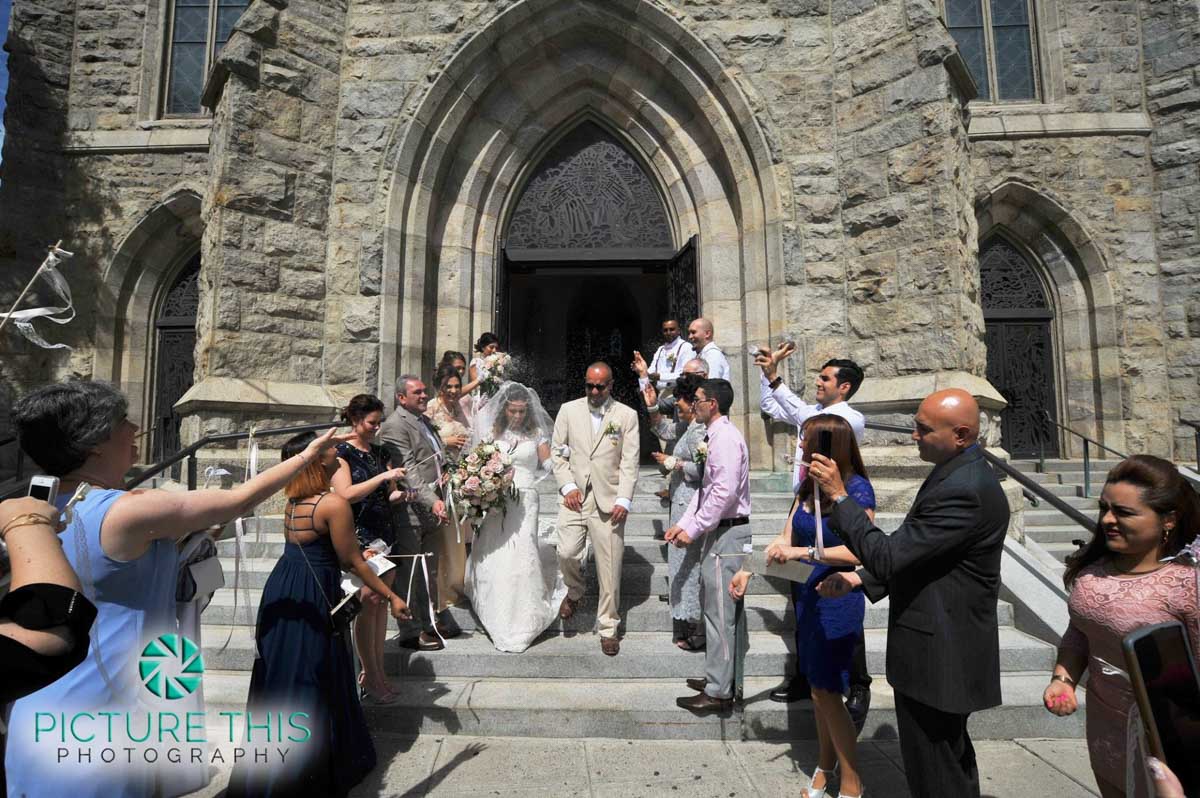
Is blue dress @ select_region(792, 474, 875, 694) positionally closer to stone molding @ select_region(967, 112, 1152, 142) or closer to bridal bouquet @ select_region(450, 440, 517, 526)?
bridal bouquet @ select_region(450, 440, 517, 526)

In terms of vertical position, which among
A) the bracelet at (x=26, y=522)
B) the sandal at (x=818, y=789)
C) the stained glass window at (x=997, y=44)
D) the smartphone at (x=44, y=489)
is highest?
the stained glass window at (x=997, y=44)

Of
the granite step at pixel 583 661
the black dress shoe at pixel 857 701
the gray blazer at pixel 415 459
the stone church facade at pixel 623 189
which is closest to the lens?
the black dress shoe at pixel 857 701

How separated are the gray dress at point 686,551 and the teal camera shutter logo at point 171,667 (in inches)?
112

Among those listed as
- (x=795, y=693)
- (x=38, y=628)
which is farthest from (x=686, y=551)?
(x=38, y=628)

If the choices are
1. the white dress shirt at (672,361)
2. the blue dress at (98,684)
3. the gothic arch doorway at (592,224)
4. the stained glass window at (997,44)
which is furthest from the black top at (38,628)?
the stained glass window at (997,44)

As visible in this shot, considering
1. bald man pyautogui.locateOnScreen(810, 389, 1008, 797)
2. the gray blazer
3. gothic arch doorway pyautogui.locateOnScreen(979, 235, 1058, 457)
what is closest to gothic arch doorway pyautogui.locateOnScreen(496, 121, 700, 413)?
the gray blazer

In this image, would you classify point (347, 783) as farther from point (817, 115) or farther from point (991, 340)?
point (991, 340)

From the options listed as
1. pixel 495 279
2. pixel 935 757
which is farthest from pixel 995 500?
pixel 495 279

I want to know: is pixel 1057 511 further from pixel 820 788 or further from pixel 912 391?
pixel 820 788

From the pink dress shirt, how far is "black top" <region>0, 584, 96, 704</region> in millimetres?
3054

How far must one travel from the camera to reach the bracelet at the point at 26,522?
4.58 feet

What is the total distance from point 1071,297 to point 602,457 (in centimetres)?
891

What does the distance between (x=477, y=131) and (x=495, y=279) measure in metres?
1.96

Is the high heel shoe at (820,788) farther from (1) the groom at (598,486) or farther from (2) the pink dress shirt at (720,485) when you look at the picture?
(1) the groom at (598,486)
